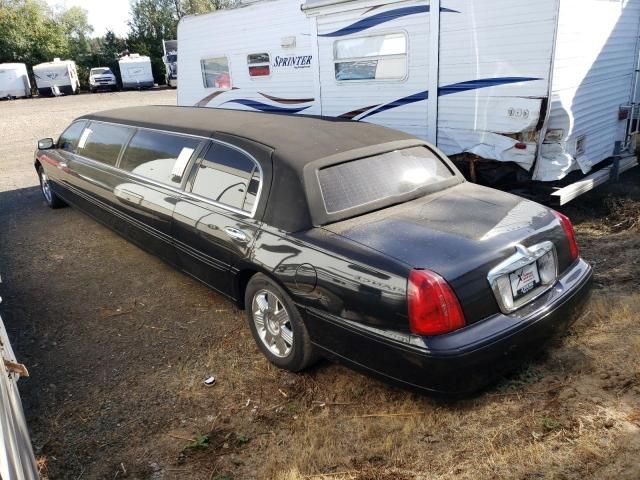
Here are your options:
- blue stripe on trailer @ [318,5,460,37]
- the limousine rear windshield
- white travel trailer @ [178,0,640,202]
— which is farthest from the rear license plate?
blue stripe on trailer @ [318,5,460,37]

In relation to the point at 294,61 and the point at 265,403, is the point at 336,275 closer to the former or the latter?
the point at 265,403

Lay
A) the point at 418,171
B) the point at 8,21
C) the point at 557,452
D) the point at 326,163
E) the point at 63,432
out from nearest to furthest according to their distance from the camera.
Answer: the point at 557,452 → the point at 63,432 → the point at 326,163 → the point at 418,171 → the point at 8,21

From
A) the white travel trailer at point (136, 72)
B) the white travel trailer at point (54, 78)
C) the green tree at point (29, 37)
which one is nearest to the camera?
the white travel trailer at point (54, 78)

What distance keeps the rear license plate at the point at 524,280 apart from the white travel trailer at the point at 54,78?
3120cm

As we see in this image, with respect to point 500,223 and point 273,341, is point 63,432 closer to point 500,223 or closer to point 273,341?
point 273,341

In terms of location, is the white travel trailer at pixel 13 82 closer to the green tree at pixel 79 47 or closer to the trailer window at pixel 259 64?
the green tree at pixel 79 47

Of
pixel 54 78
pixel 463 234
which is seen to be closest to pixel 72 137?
pixel 463 234

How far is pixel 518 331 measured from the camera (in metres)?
2.77

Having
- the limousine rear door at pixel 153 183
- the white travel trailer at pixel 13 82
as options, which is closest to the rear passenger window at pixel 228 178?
the limousine rear door at pixel 153 183

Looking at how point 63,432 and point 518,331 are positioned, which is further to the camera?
point 63,432

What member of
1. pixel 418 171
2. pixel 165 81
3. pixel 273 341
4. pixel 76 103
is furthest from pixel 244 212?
pixel 165 81

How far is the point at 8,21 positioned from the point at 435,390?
1589 inches

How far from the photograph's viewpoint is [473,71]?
19.0 ft

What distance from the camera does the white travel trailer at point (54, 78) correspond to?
92.9ft
